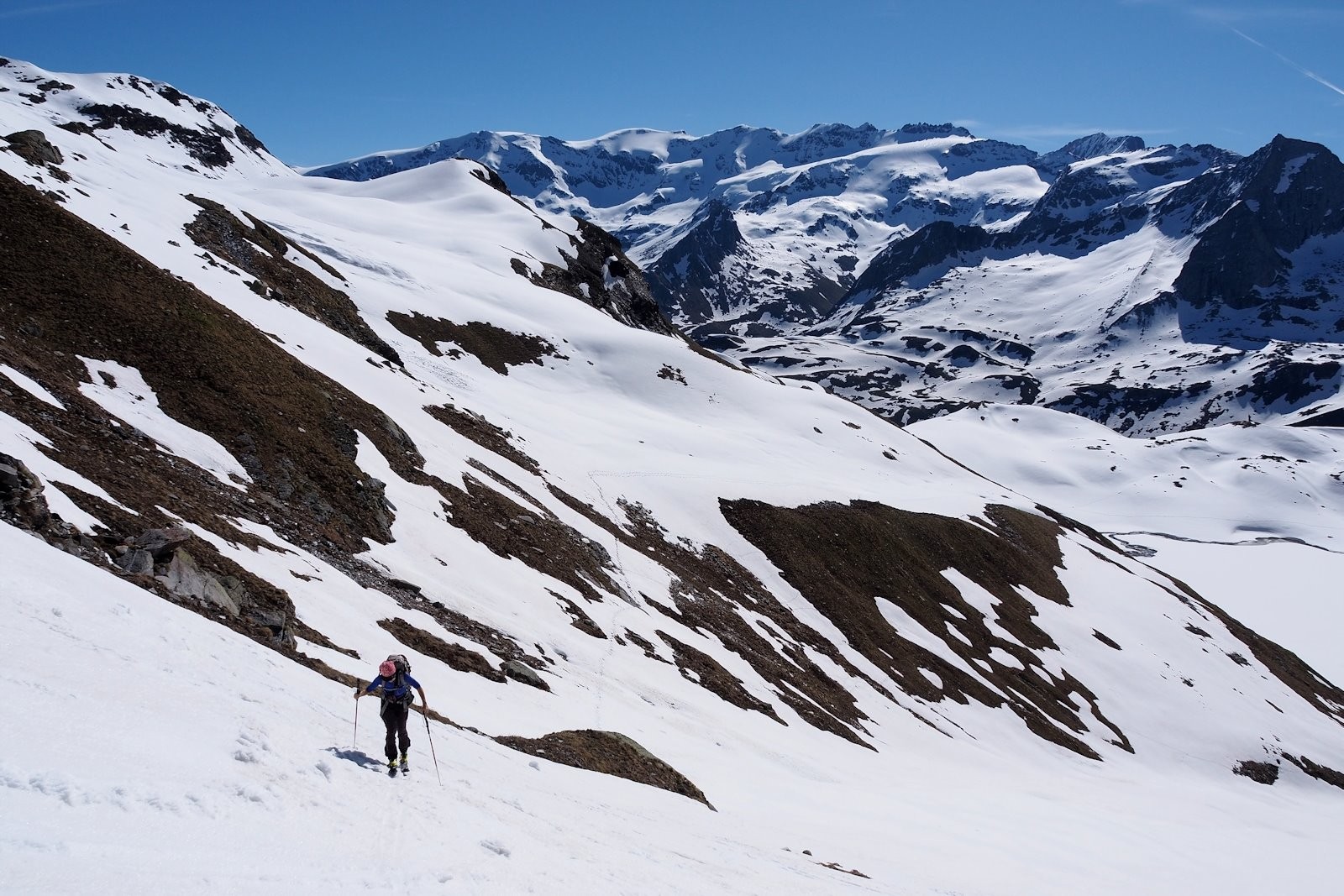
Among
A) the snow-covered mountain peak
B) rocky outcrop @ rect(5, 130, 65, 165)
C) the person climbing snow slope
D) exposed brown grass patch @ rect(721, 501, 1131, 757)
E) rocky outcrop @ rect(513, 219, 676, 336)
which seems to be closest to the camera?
the person climbing snow slope

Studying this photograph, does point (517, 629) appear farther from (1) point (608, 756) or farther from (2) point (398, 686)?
(2) point (398, 686)

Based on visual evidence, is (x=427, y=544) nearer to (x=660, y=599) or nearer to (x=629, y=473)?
(x=660, y=599)

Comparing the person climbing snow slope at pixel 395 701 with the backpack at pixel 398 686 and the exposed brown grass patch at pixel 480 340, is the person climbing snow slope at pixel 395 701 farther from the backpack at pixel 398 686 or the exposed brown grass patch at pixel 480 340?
the exposed brown grass patch at pixel 480 340

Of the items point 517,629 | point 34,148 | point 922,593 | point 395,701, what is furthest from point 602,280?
point 395,701

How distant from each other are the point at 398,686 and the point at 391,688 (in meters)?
0.11

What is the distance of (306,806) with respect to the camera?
1040 cm

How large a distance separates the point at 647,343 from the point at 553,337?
12.2 m

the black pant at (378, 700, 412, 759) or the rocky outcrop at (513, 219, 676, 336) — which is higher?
the rocky outcrop at (513, 219, 676, 336)

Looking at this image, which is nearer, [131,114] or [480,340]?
[480,340]

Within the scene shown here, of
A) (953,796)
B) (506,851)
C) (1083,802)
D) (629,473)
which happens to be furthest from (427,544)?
(1083,802)

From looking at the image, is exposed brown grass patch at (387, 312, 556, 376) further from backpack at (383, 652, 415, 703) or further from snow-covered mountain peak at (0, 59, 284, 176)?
snow-covered mountain peak at (0, 59, 284, 176)

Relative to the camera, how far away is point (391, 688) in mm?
13336

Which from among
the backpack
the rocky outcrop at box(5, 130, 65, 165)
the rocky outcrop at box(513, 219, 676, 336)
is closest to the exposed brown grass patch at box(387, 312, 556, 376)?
the rocky outcrop at box(5, 130, 65, 165)

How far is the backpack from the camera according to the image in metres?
13.3
